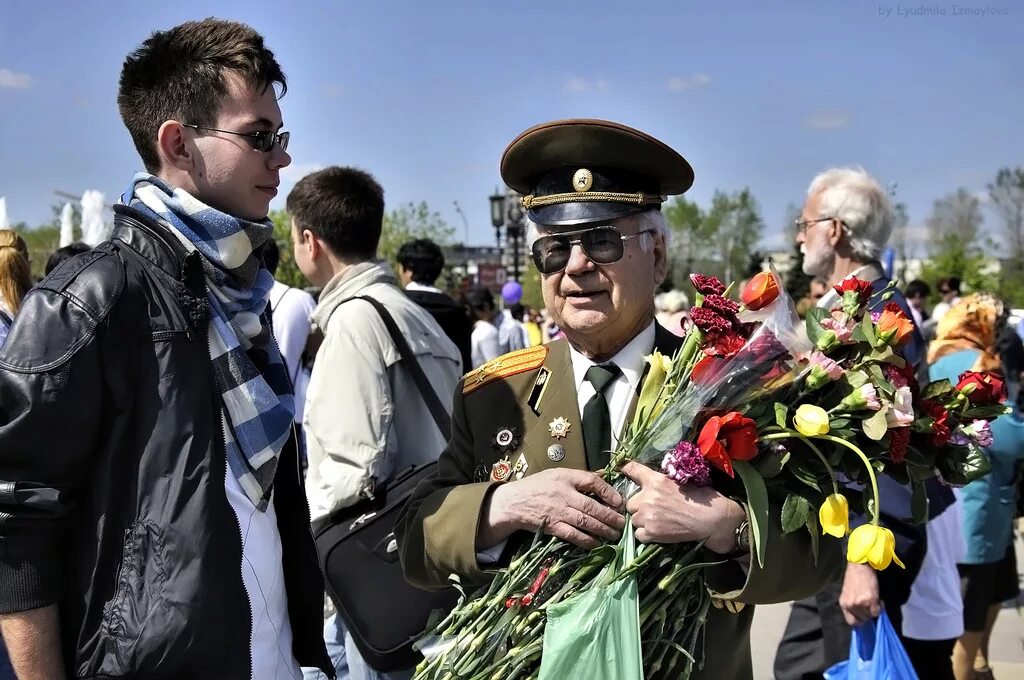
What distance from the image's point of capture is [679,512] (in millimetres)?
1747

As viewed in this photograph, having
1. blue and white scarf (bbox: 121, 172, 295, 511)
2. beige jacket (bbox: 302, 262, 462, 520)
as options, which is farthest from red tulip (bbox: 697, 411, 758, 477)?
beige jacket (bbox: 302, 262, 462, 520)

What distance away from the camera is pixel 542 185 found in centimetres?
224

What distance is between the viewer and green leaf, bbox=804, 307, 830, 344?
184 cm

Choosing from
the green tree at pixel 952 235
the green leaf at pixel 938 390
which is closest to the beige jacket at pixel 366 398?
the green leaf at pixel 938 390

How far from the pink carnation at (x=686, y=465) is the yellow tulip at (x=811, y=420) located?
0.20 meters

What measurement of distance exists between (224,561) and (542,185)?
1.18 m

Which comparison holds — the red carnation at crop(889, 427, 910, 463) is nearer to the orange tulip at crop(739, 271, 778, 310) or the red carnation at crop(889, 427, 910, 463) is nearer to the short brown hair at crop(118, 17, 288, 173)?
the orange tulip at crop(739, 271, 778, 310)

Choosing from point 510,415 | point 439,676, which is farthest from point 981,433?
point 439,676

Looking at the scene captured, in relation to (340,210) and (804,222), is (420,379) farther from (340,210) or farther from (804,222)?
(804,222)

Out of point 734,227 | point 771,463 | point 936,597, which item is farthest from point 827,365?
point 734,227

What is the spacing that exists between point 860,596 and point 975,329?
191cm

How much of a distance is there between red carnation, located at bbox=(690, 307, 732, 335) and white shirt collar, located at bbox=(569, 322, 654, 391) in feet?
1.11

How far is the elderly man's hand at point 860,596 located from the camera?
112 inches

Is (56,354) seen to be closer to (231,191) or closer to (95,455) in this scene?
A: (95,455)
